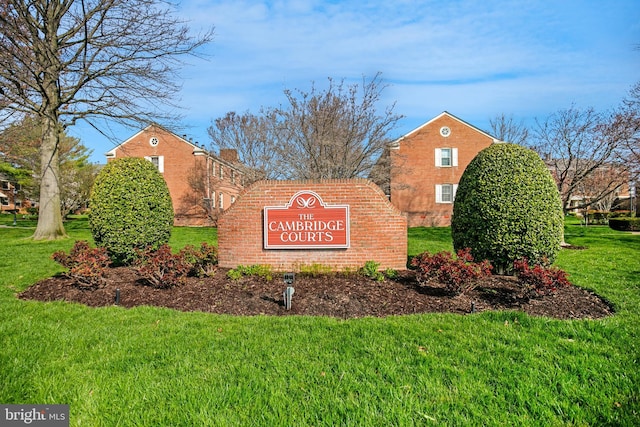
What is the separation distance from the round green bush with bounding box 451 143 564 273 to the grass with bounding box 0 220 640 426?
2.12 meters

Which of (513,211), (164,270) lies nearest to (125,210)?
(164,270)

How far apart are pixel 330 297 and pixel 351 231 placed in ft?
6.80

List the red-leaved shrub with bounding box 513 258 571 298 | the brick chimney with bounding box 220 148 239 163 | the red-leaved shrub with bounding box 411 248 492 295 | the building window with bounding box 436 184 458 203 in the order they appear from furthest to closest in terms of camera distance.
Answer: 1. the building window with bounding box 436 184 458 203
2. the brick chimney with bounding box 220 148 239 163
3. the red-leaved shrub with bounding box 411 248 492 295
4. the red-leaved shrub with bounding box 513 258 571 298

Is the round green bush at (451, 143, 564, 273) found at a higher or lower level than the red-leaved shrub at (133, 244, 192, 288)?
higher

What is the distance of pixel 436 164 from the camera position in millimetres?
25938

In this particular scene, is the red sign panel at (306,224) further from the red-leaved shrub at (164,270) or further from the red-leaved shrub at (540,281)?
the red-leaved shrub at (540,281)

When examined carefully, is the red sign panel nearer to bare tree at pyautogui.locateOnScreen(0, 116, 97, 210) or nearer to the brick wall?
the brick wall

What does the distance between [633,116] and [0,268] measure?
2202 centimetres

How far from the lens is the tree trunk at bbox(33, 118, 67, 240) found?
14398 millimetres

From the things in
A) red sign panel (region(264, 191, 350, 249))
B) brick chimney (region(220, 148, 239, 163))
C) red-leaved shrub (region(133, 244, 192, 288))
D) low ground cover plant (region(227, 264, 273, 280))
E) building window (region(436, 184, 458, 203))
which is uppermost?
brick chimney (region(220, 148, 239, 163))

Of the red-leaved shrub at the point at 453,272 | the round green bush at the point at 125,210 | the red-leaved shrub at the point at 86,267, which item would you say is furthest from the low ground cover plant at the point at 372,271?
the round green bush at the point at 125,210

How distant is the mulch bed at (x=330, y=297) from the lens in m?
5.27

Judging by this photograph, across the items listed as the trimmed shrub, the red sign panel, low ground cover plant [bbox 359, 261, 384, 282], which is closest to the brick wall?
the red sign panel

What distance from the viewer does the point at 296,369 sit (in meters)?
3.30
